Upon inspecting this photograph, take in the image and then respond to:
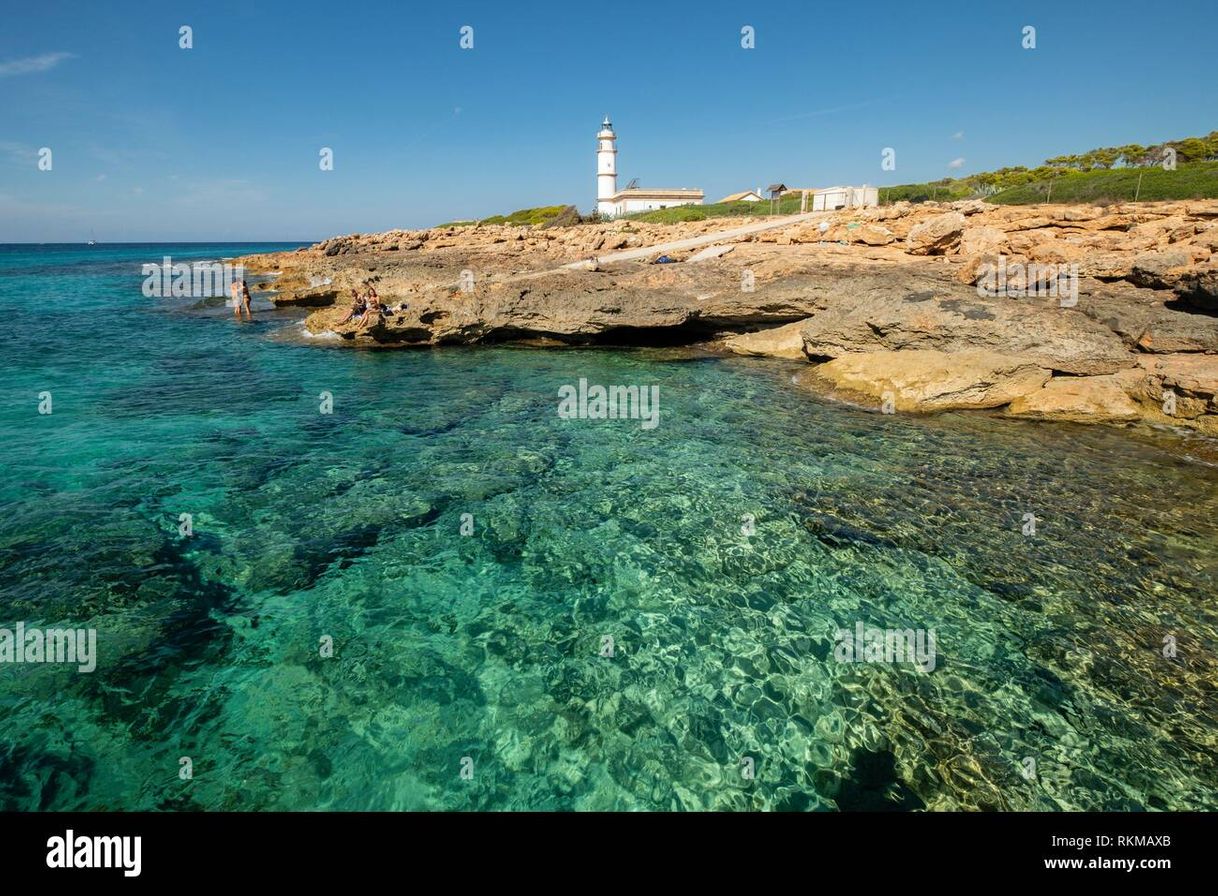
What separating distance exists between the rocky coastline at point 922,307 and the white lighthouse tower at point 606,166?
239ft

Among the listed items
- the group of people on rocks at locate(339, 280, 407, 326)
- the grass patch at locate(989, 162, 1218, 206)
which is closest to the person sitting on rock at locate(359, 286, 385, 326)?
the group of people on rocks at locate(339, 280, 407, 326)

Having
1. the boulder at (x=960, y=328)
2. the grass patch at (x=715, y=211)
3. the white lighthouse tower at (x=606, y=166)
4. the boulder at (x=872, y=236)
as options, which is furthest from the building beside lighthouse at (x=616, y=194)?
the boulder at (x=960, y=328)

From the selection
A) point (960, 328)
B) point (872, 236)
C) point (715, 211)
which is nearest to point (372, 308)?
point (960, 328)

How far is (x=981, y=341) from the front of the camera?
15547 mm

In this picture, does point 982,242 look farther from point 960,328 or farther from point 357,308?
point 357,308

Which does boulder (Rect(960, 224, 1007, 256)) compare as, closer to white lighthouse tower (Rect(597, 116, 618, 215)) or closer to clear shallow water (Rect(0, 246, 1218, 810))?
clear shallow water (Rect(0, 246, 1218, 810))

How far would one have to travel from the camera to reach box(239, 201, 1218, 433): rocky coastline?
46.4ft

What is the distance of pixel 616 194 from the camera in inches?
3772

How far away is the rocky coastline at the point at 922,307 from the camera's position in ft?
46.4

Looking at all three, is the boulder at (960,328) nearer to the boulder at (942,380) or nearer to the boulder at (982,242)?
the boulder at (942,380)

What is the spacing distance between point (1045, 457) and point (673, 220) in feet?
194
